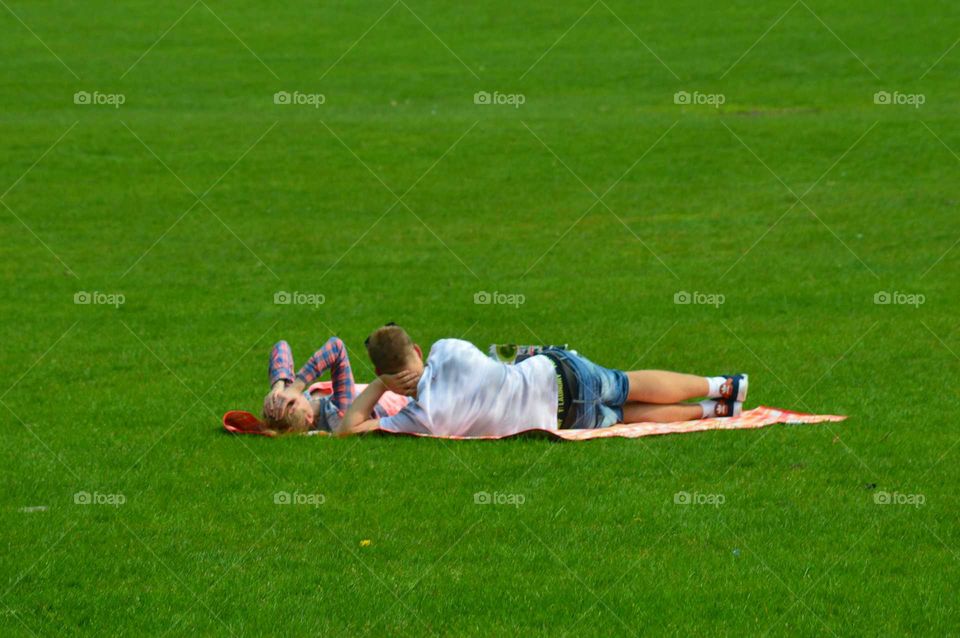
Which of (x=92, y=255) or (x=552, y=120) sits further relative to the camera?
(x=552, y=120)

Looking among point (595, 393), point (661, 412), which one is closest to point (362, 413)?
point (595, 393)

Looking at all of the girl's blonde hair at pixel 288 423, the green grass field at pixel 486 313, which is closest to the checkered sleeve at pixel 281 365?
the girl's blonde hair at pixel 288 423

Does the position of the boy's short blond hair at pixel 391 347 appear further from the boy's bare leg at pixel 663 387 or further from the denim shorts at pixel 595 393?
the boy's bare leg at pixel 663 387

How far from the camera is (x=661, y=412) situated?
10.5m

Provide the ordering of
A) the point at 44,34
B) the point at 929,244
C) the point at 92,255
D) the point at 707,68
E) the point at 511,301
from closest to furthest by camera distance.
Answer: the point at 511,301 < the point at 929,244 < the point at 92,255 < the point at 707,68 < the point at 44,34

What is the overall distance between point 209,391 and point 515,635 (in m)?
6.06

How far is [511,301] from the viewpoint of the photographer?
15945 millimetres

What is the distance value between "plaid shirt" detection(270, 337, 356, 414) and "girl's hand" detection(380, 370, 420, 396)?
0.69 m

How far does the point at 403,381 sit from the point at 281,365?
1.29m

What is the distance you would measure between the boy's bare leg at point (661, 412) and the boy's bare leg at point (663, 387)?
0.07 metres

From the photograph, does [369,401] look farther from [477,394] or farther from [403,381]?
[477,394]

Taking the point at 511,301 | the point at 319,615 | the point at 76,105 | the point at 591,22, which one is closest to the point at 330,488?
the point at 319,615

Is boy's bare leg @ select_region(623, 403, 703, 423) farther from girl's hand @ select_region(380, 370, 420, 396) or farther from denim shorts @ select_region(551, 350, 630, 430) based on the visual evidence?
girl's hand @ select_region(380, 370, 420, 396)

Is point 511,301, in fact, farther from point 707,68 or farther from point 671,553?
point 707,68
